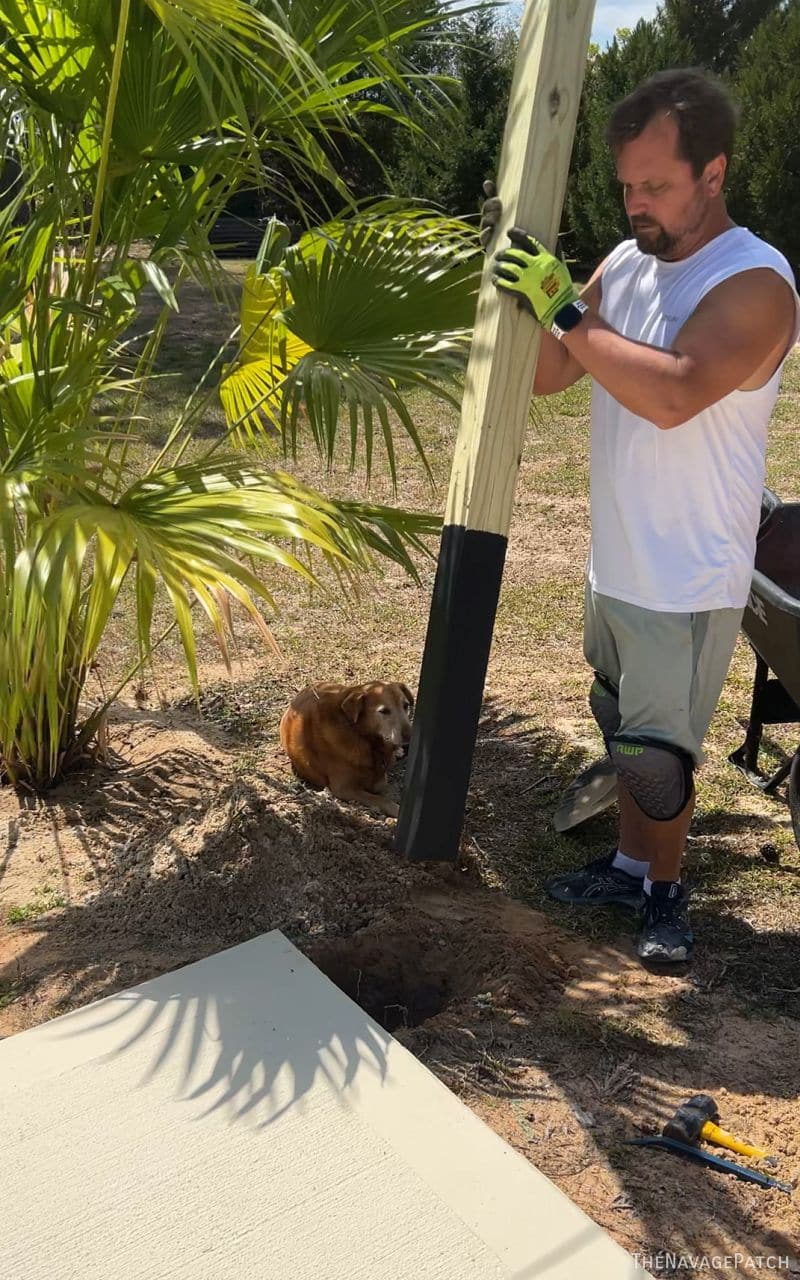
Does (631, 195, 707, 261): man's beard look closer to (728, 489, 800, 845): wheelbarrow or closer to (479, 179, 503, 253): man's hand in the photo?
(479, 179, 503, 253): man's hand

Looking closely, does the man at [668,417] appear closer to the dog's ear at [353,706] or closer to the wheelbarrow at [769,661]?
the wheelbarrow at [769,661]

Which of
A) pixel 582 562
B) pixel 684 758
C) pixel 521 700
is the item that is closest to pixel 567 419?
pixel 582 562

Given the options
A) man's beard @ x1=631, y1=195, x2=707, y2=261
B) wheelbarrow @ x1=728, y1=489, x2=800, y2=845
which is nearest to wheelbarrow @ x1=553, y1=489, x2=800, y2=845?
wheelbarrow @ x1=728, y1=489, x2=800, y2=845

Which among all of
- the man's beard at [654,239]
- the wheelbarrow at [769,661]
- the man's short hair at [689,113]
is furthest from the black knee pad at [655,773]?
the man's short hair at [689,113]

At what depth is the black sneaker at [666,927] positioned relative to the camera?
9.87 ft

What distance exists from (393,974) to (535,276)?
1819 millimetres

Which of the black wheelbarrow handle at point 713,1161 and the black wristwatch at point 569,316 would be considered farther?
the black wristwatch at point 569,316

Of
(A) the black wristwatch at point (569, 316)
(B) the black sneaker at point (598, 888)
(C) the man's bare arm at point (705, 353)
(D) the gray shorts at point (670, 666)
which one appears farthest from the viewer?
(B) the black sneaker at point (598, 888)

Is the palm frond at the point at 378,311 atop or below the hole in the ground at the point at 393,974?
atop

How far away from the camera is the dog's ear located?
370cm

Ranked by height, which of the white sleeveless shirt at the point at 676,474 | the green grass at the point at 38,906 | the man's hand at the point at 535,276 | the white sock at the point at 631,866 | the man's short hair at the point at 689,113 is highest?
the man's short hair at the point at 689,113

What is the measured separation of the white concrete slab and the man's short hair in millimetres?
2162

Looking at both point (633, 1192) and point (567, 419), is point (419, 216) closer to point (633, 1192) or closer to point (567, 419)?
point (633, 1192)

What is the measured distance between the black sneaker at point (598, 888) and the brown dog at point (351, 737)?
63 cm
